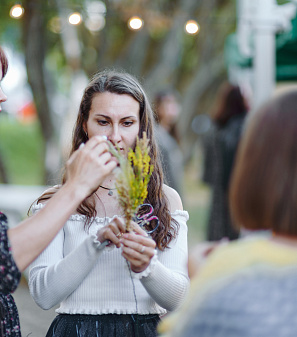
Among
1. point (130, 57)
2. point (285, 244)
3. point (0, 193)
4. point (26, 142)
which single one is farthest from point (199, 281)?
point (26, 142)

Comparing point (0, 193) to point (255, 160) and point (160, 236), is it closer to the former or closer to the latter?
point (160, 236)

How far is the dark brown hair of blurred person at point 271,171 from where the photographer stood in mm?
1209

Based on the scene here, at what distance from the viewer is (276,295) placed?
3.77 feet

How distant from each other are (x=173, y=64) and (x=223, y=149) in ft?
23.9

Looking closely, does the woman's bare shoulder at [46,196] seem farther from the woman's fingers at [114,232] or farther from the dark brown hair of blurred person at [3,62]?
the dark brown hair of blurred person at [3,62]

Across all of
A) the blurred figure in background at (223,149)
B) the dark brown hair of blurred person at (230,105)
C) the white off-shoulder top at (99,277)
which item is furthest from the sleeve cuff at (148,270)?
the dark brown hair of blurred person at (230,105)

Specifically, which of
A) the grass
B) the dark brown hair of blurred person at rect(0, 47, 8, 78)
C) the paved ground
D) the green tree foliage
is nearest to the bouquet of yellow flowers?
the dark brown hair of blurred person at rect(0, 47, 8, 78)

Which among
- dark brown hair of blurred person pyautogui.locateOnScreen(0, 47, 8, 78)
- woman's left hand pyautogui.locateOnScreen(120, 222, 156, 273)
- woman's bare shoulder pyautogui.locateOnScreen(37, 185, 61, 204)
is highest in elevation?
dark brown hair of blurred person pyautogui.locateOnScreen(0, 47, 8, 78)

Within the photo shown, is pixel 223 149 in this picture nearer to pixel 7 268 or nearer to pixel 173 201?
pixel 173 201

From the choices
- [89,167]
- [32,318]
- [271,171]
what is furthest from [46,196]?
[32,318]

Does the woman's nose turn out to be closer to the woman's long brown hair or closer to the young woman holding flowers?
the young woman holding flowers

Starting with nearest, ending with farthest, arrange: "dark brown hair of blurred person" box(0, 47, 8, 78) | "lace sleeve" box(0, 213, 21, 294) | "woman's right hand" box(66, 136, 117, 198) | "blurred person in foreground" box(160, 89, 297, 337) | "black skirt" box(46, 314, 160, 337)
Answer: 1. "blurred person in foreground" box(160, 89, 297, 337)
2. "lace sleeve" box(0, 213, 21, 294)
3. "woman's right hand" box(66, 136, 117, 198)
4. "black skirt" box(46, 314, 160, 337)
5. "dark brown hair of blurred person" box(0, 47, 8, 78)

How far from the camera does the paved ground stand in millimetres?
2723

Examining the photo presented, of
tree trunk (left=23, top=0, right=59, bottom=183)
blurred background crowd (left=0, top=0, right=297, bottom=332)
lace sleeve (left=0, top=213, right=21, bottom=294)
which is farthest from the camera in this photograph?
tree trunk (left=23, top=0, right=59, bottom=183)
